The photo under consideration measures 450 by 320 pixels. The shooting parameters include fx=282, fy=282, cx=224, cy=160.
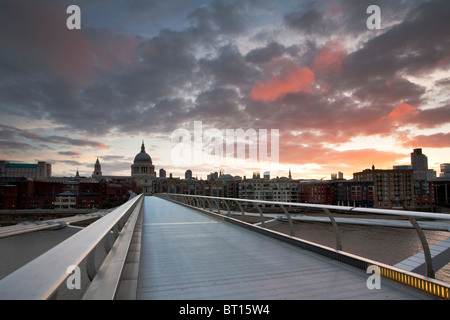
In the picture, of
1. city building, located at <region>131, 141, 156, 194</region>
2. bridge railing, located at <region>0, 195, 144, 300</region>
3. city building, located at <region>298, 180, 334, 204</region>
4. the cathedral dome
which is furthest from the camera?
the cathedral dome

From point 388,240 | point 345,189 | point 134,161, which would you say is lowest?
point 388,240

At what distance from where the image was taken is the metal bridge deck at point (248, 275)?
133 inches

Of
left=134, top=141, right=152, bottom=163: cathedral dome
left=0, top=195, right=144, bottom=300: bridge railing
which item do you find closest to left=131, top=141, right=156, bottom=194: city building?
left=134, top=141, right=152, bottom=163: cathedral dome

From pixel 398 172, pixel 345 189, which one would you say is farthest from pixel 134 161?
pixel 398 172

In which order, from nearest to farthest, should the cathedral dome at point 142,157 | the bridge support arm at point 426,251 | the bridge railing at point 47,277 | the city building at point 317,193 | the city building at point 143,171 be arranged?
the bridge railing at point 47,277
the bridge support arm at point 426,251
the city building at point 317,193
the city building at point 143,171
the cathedral dome at point 142,157

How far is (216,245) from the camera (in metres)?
6.32

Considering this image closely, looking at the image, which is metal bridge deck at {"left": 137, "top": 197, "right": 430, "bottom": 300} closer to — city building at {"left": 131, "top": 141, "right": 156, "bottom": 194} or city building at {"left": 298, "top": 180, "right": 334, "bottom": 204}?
city building at {"left": 298, "top": 180, "right": 334, "bottom": 204}

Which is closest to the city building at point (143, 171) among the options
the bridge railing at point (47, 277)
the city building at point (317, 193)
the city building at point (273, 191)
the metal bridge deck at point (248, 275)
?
the city building at point (273, 191)

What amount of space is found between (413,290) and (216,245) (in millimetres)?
3838

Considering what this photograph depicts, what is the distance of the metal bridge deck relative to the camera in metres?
3.37

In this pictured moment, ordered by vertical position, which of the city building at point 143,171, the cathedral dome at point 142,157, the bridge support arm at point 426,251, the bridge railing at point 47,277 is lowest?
the bridge support arm at point 426,251

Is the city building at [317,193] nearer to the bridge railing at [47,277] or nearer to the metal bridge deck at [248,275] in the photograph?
the metal bridge deck at [248,275]

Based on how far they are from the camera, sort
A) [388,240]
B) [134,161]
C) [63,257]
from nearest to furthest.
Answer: [63,257]
[388,240]
[134,161]
